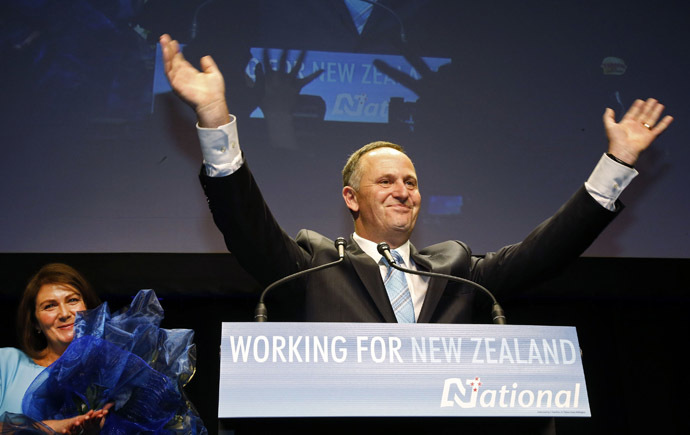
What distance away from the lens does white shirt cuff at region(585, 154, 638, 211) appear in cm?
177

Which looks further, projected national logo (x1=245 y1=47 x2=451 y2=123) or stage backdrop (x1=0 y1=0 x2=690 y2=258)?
projected national logo (x1=245 y1=47 x2=451 y2=123)

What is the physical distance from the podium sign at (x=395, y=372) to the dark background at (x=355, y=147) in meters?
1.63

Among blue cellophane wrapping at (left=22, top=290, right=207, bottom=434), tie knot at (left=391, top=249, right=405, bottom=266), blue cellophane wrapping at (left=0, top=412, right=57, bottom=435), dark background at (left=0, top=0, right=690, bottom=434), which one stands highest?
dark background at (left=0, top=0, right=690, bottom=434)

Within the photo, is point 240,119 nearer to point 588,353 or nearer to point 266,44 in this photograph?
point 266,44

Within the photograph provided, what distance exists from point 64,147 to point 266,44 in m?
0.93

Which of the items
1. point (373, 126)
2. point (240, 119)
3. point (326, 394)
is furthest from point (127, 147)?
point (326, 394)

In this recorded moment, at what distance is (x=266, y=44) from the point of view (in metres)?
2.98

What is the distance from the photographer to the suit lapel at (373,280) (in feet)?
5.72

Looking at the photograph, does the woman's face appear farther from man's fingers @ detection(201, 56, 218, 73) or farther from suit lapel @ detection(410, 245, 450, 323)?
suit lapel @ detection(410, 245, 450, 323)

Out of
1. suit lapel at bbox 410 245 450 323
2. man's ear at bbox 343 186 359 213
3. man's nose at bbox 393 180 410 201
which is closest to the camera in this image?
suit lapel at bbox 410 245 450 323

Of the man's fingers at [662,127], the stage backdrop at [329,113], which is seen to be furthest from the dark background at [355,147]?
the man's fingers at [662,127]

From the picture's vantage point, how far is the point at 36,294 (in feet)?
8.07

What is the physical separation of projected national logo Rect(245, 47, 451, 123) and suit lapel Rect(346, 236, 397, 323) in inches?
45.6

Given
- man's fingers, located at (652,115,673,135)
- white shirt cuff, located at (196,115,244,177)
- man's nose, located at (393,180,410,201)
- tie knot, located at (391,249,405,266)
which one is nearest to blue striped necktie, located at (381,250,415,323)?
tie knot, located at (391,249,405,266)
